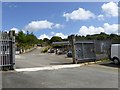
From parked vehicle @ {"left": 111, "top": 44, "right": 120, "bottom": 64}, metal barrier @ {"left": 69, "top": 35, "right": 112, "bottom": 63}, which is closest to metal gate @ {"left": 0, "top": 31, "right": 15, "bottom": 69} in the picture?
metal barrier @ {"left": 69, "top": 35, "right": 112, "bottom": 63}

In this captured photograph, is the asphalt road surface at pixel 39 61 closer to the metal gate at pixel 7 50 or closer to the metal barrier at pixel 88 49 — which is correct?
the metal barrier at pixel 88 49

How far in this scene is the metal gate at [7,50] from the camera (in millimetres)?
18547

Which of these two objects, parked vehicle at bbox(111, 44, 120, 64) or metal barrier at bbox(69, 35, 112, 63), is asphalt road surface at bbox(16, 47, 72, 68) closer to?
metal barrier at bbox(69, 35, 112, 63)

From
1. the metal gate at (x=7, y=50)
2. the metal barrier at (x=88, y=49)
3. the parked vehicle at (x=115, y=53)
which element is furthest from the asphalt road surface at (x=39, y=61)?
the parked vehicle at (x=115, y=53)

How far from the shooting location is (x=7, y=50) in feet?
62.2

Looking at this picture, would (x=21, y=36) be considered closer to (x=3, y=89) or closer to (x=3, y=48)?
(x=3, y=48)

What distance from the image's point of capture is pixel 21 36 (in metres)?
91.0

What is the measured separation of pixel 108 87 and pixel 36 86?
10.6 feet

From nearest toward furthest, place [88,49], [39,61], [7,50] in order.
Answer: [7,50] < [88,49] < [39,61]

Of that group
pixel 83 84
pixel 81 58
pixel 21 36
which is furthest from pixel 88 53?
pixel 21 36

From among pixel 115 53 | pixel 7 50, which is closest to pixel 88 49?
pixel 115 53

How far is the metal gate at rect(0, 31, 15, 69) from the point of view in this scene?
18547 millimetres

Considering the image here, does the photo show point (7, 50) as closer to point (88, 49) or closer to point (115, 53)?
point (115, 53)

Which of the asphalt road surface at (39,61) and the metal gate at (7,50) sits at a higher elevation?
the metal gate at (7,50)
